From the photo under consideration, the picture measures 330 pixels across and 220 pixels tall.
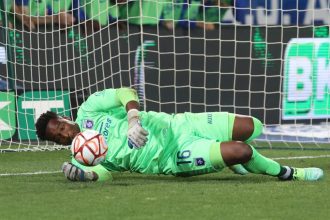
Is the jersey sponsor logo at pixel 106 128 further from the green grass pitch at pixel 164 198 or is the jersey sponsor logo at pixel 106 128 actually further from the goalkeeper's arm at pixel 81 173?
the green grass pitch at pixel 164 198

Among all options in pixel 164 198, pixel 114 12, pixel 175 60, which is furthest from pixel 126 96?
pixel 175 60

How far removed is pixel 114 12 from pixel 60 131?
5.19m

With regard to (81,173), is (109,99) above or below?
above

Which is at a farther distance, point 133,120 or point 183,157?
point 183,157

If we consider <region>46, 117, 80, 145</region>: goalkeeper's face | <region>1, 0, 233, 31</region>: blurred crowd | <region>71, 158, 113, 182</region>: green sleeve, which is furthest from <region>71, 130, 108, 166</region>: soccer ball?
<region>1, 0, 233, 31</region>: blurred crowd

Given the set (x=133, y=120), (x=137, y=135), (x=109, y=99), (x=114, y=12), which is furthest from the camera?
(x=114, y=12)

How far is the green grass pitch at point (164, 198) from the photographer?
594 cm

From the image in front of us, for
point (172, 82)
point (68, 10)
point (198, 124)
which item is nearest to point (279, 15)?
point (172, 82)

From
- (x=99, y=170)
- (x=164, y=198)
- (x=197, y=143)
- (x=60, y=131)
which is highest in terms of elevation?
(x=60, y=131)

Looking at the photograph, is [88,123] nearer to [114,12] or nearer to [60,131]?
[60,131]

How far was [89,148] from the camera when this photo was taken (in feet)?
24.3

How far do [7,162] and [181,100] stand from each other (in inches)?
134

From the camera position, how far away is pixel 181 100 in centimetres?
1327

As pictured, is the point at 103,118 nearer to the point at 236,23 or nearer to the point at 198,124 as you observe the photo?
the point at 198,124
